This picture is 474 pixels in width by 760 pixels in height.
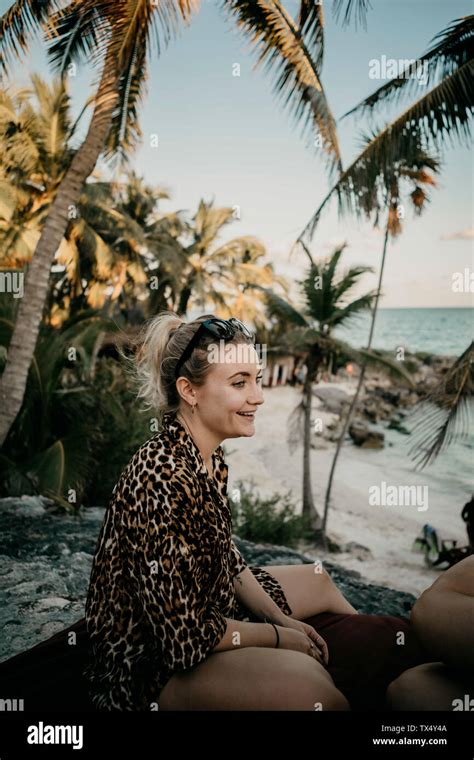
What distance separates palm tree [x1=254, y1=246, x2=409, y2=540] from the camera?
17141mm

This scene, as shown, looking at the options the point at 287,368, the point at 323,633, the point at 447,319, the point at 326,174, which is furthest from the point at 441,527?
the point at 447,319

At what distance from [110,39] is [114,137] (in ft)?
5.87

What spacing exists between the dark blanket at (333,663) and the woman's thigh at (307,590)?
0.05 metres

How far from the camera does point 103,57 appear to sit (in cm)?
654

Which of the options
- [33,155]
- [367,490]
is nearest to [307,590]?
[33,155]

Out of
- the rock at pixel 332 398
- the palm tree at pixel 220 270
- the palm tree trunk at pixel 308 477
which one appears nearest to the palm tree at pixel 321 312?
the palm tree trunk at pixel 308 477

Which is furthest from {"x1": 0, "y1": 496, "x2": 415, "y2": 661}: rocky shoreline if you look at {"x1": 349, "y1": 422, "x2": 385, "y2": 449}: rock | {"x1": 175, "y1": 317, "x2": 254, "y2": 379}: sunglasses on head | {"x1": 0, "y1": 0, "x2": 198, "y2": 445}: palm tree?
{"x1": 349, "y1": 422, "x2": 385, "y2": 449}: rock

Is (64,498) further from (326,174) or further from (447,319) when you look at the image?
(447,319)

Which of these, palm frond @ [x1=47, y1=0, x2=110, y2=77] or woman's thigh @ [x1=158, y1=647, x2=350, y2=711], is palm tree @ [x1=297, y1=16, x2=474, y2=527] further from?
woman's thigh @ [x1=158, y1=647, x2=350, y2=711]

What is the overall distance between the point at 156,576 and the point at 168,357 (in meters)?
0.85

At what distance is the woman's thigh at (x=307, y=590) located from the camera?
100 inches

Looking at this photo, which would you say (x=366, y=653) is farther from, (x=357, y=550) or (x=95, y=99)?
(x=357, y=550)

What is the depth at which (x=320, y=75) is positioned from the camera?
7.21 m

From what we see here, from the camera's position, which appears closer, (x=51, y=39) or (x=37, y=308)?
(x=37, y=308)
